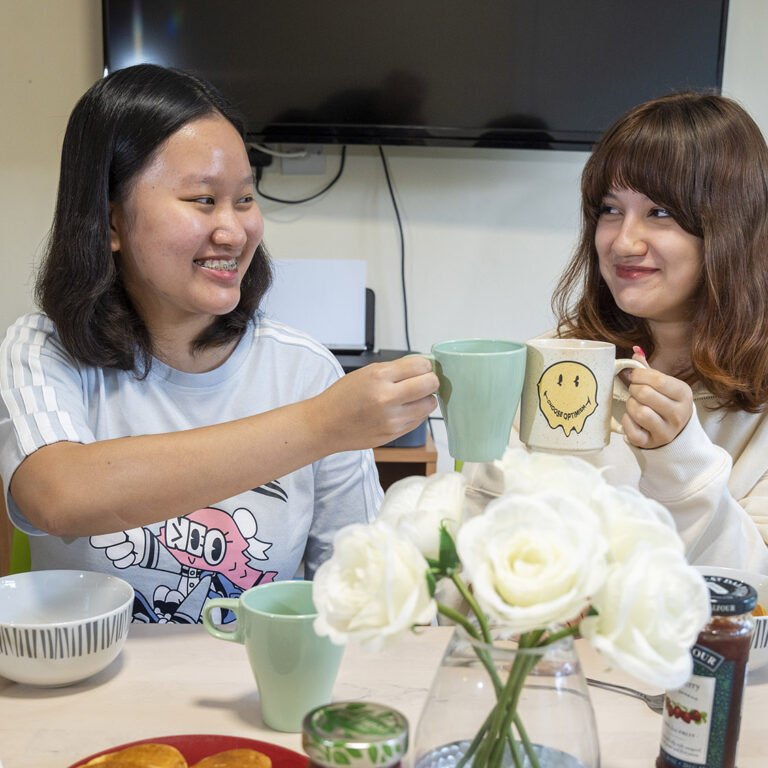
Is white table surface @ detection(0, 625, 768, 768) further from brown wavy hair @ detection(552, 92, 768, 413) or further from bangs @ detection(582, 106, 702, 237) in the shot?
bangs @ detection(582, 106, 702, 237)

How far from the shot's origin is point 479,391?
2.85 ft

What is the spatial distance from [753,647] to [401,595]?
52 centimetres

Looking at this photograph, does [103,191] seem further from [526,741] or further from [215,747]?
[526,741]

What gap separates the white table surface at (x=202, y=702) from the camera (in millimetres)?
781

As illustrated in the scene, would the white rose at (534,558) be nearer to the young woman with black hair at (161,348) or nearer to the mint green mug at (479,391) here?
the mint green mug at (479,391)

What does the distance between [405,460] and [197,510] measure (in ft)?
3.26

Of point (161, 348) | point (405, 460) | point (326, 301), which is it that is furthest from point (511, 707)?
point (326, 301)

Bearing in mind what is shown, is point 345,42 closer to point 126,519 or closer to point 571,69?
point 571,69

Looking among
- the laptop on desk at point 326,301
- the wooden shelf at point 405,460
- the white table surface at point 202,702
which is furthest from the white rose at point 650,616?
the laptop on desk at point 326,301

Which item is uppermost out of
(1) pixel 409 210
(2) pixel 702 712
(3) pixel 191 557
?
(1) pixel 409 210

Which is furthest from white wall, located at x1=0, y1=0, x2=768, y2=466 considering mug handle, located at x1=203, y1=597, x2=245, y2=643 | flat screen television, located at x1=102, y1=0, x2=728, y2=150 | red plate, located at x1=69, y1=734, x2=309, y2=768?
red plate, located at x1=69, y1=734, x2=309, y2=768

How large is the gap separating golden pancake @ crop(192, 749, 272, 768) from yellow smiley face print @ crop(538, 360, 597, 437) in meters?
0.43

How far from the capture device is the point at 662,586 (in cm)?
49

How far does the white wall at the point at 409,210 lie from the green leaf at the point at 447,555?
199cm
